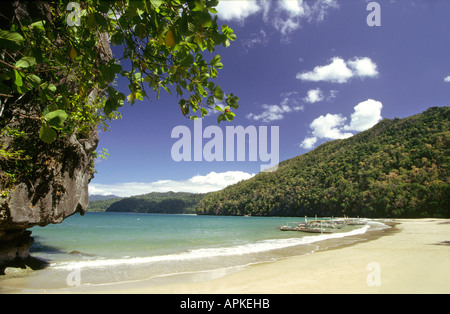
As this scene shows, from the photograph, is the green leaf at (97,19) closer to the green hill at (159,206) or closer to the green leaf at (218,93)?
the green leaf at (218,93)

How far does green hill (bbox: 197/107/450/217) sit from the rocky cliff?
220 feet

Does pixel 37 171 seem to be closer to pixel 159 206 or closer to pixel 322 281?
pixel 322 281

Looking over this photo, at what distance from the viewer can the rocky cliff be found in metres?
5.41

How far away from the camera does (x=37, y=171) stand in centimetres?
609

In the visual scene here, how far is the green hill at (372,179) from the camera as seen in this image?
57.1m

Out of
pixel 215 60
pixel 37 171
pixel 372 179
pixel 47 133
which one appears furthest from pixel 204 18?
pixel 372 179

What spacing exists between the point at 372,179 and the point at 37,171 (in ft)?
279

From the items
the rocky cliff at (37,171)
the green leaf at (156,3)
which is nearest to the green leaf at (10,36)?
the green leaf at (156,3)

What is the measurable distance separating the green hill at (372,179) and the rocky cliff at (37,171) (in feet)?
220

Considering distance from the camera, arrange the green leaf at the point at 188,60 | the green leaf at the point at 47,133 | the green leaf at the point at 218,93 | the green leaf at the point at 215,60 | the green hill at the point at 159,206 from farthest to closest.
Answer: the green hill at the point at 159,206, the green leaf at the point at 218,93, the green leaf at the point at 215,60, the green leaf at the point at 188,60, the green leaf at the point at 47,133

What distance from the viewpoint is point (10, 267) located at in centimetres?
788

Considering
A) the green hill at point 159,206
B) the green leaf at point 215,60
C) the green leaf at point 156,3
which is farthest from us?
the green hill at point 159,206

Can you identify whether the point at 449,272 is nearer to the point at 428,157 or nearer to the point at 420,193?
the point at 420,193

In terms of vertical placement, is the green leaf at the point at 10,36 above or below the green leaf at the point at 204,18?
below
